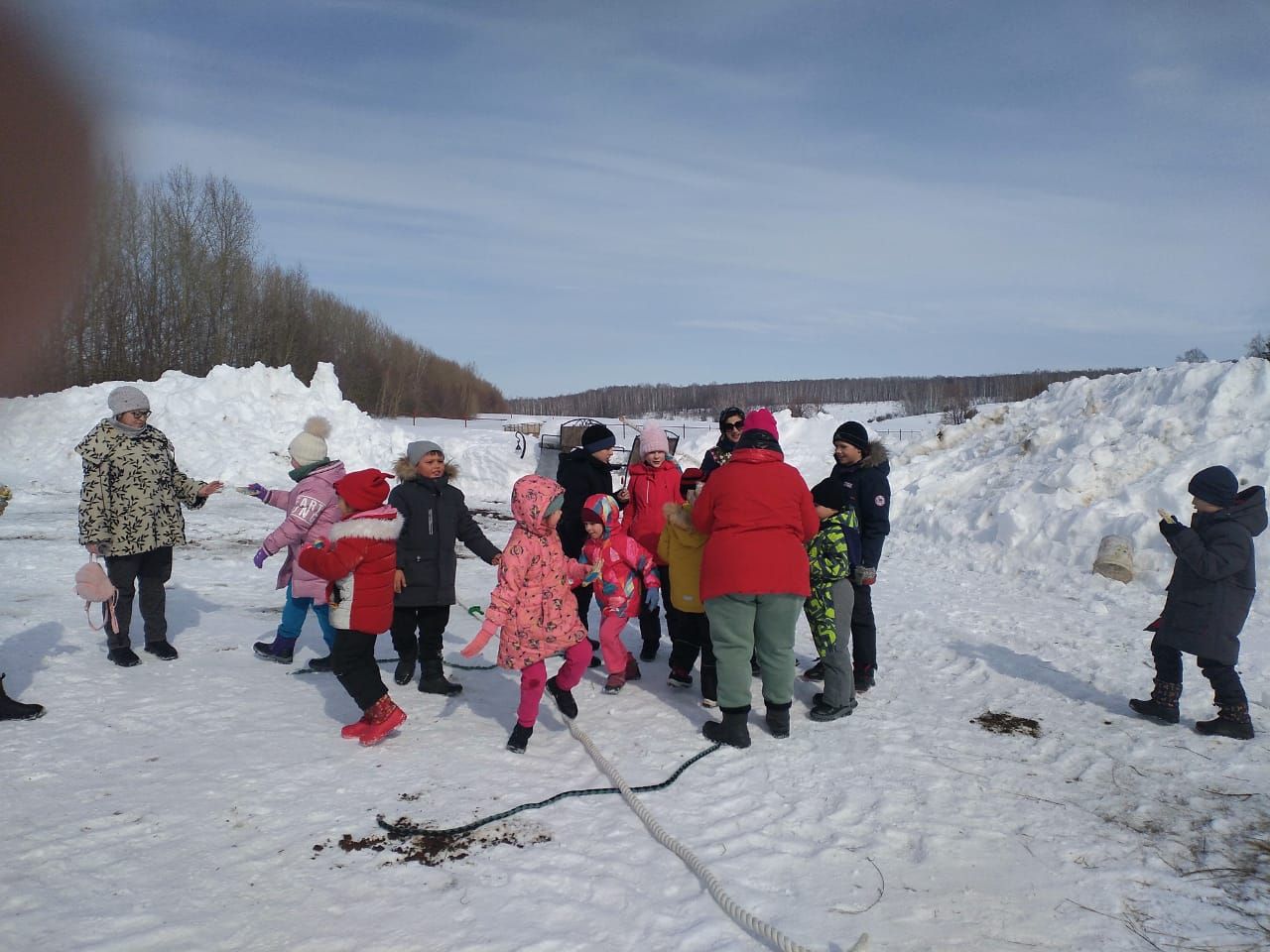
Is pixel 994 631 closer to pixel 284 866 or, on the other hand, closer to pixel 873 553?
pixel 873 553

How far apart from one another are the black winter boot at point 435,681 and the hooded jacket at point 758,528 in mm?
2046

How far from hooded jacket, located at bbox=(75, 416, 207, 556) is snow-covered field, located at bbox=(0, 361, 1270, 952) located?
938 millimetres

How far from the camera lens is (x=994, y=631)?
24.9ft

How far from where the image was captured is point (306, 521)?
18.8 ft

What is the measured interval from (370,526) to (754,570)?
88.2 inches

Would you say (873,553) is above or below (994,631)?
above

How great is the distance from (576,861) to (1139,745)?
3.50 m

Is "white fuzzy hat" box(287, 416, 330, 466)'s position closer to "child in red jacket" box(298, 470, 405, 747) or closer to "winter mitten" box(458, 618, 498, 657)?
"child in red jacket" box(298, 470, 405, 747)

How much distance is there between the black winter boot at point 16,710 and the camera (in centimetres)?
467

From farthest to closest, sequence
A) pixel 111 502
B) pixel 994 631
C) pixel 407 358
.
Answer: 1. pixel 407 358
2. pixel 994 631
3. pixel 111 502

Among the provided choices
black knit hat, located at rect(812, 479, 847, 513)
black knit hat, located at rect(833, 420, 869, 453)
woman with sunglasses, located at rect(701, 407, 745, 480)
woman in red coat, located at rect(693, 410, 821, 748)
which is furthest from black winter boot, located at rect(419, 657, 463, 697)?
black knit hat, located at rect(833, 420, 869, 453)

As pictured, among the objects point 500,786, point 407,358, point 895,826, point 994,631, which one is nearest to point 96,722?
point 500,786

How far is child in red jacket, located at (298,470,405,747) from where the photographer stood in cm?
461

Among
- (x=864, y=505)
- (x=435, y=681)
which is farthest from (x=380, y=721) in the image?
(x=864, y=505)
